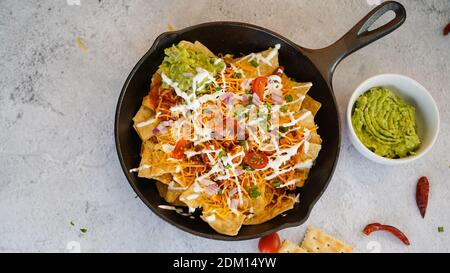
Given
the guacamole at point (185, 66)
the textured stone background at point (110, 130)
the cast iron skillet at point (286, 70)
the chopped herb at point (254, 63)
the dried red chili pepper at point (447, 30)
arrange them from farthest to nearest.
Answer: the dried red chili pepper at point (447, 30) → the textured stone background at point (110, 130) → the chopped herb at point (254, 63) → the cast iron skillet at point (286, 70) → the guacamole at point (185, 66)

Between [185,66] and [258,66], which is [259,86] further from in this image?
[185,66]

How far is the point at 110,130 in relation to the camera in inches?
122

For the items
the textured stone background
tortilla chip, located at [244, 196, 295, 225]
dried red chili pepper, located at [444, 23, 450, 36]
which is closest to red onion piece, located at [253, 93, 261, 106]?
tortilla chip, located at [244, 196, 295, 225]

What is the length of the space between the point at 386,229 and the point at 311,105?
86 cm

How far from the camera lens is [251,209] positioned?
273cm

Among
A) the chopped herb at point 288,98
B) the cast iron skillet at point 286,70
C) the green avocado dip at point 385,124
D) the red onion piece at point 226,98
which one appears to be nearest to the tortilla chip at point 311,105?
the cast iron skillet at point 286,70

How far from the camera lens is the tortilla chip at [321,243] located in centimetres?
302

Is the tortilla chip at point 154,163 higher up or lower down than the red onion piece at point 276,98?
lower down

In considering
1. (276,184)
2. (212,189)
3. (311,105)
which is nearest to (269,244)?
(276,184)

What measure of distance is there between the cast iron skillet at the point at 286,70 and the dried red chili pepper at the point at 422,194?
26.7 inches

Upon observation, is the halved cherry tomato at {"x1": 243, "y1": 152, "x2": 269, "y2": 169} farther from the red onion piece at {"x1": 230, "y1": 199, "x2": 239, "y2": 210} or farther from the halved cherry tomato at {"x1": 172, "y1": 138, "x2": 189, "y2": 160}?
the halved cherry tomato at {"x1": 172, "y1": 138, "x2": 189, "y2": 160}

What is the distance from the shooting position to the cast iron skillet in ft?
8.94

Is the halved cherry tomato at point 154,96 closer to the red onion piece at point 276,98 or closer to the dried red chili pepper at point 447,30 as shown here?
the red onion piece at point 276,98
